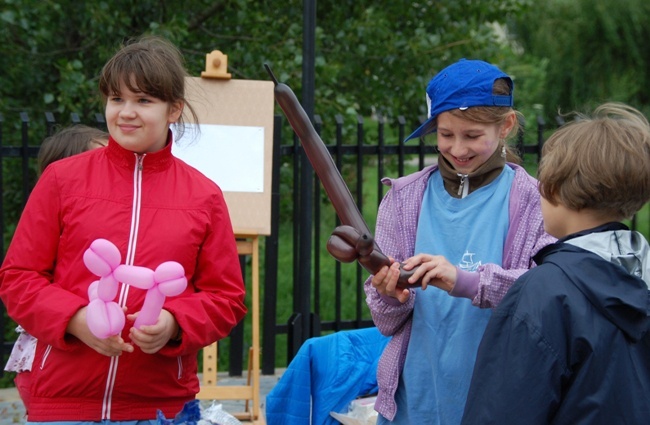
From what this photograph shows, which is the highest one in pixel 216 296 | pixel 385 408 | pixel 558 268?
pixel 558 268

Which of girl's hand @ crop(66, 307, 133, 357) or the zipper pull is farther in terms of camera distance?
the zipper pull

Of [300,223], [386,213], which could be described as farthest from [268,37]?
[386,213]

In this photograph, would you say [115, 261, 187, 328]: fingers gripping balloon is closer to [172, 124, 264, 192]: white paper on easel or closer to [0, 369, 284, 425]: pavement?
[172, 124, 264, 192]: white paper on easel

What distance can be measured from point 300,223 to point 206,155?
5.51ft

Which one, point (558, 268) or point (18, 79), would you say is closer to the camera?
point (558, 268)

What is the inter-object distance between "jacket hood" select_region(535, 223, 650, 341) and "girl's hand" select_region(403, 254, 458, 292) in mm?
335

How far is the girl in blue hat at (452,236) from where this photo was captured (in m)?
2.58

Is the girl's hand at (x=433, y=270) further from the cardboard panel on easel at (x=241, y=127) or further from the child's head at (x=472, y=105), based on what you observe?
the cardboard panel on easel at (x=241, y=127)

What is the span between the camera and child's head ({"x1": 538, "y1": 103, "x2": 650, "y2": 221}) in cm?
212

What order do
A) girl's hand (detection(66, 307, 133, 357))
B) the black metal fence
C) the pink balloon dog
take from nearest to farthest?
the pink balloon dog, girl's hand (detection(66, 307, 133, 357)), the black metal fence

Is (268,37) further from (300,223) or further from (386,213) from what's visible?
(386,213)

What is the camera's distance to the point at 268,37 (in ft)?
24.1

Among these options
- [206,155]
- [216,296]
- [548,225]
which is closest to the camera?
[548,225]

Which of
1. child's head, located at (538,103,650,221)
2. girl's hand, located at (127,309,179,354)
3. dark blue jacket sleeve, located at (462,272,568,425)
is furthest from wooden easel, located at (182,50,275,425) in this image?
dark blue jacket sleeve, located at (462,272,568,425)
